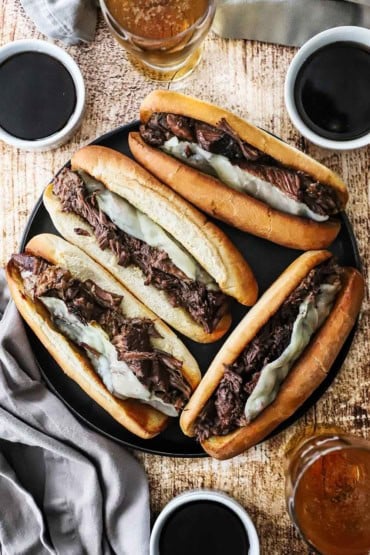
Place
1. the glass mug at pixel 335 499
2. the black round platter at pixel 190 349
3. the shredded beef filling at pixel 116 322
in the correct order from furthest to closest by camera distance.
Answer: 1. the black round platter at pixel 190 349
2. the shredded beef filling at pixel 116 322
3. the glass mug at pixel 335 499

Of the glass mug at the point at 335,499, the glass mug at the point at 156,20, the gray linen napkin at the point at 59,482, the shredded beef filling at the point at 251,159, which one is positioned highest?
Result: the glass mug at the point at 156,20

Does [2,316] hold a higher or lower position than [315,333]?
lower

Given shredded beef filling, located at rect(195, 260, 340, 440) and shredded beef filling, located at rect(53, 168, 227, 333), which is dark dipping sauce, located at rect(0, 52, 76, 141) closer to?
shredded beef filling, located at rect(53, 168, 227, 333)

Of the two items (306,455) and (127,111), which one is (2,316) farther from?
(306,455)

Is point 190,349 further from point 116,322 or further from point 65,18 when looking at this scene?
point 65,18

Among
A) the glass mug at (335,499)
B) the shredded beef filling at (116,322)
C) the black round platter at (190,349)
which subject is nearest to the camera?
the glass mug at (335,499)

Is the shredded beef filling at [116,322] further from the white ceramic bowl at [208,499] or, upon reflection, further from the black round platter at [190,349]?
the white ceramic bowl at [208,499]

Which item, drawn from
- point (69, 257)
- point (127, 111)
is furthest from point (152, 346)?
point (127, 111)

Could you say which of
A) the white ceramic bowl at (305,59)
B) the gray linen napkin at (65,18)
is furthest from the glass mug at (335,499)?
the gray linen napkin at (65,18)
